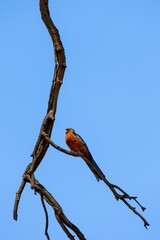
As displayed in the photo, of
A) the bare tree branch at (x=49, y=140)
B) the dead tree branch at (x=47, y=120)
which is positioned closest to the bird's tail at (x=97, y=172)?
the bare tree branch at (x=49, y=140)

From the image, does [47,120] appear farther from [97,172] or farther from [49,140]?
[97,172]

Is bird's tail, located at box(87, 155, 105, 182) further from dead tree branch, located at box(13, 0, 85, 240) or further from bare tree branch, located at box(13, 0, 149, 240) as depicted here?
dead tree branch, located at box(13, 0, 85, 240)

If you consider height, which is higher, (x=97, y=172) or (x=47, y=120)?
(x=47, y=120)

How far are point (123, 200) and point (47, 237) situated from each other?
0.74 metres

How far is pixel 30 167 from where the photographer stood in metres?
4.50

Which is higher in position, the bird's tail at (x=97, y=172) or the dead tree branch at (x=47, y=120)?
the dead tree branch at (x=47, y=120)

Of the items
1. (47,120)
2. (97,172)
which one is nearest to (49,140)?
(47,120)

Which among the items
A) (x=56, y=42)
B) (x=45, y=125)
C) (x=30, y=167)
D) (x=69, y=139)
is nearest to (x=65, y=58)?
(x=56, y=42)

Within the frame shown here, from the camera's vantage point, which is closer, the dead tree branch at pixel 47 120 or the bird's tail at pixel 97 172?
the dead tree branch at pixel 47 120

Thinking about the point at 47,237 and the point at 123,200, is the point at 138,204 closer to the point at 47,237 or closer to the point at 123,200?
the point at 123,200

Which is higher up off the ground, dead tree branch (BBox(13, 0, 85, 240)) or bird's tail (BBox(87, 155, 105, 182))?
dead tree branch (BBox(13, 0, 85, 240))

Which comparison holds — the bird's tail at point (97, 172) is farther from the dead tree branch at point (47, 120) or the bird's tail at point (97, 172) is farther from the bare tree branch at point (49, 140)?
the dead tree branch at point (47, 120)

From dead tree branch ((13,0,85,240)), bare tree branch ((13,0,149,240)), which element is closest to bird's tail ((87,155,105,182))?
bare tree branch ((13,0,149,240))

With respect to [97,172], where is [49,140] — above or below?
above
